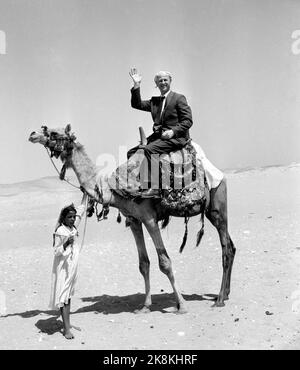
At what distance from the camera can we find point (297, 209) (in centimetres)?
1608

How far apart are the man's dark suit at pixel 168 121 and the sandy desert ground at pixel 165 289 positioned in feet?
6.88

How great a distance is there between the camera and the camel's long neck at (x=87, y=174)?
25.4 ft

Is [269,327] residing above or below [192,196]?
below

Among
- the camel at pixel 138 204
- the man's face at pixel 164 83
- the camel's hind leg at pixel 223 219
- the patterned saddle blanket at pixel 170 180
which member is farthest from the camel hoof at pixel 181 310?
the man's face at pixel 164 83

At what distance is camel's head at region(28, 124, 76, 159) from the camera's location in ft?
24.9

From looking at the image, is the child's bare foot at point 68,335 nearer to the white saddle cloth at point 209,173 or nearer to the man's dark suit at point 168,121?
the man's dark suit at point 168,121

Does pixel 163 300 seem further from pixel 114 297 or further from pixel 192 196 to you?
pixel 192 196

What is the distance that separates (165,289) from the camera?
9.95 m

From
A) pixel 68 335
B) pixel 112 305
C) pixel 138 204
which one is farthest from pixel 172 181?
pixel 68 335

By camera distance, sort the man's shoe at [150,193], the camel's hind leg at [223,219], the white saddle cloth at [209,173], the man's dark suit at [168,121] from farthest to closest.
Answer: the camel's hind leg at [223,219]
the white saddle cloth at [209,173]
the man's dark suit at [168,121]
the man's shoe at [150,193]

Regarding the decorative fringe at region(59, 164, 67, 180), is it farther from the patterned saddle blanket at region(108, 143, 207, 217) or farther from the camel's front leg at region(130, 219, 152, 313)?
the camel's front leg at region(130, 219, 152, 313)
